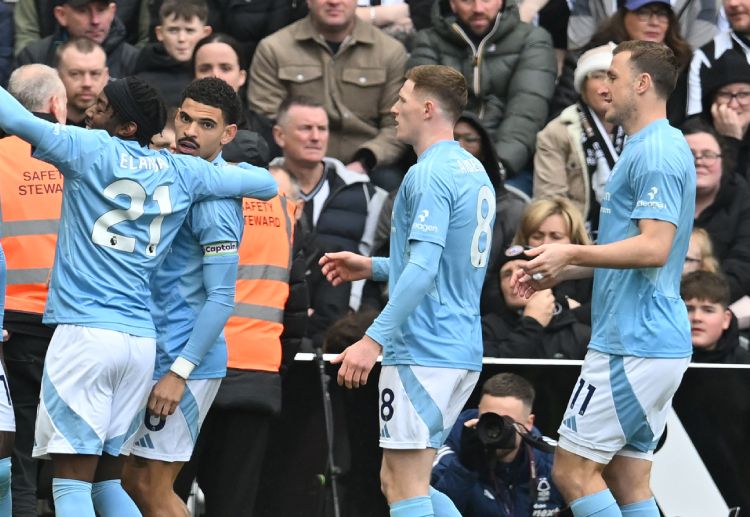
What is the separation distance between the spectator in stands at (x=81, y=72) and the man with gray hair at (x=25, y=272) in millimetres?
2011

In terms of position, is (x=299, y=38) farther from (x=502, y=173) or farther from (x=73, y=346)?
(x=73, y=346)

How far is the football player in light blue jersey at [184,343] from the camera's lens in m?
7.05

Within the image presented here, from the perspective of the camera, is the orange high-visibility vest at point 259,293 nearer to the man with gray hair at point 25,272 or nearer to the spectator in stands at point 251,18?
the man with gray hair at point 25,272

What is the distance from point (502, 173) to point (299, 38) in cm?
204

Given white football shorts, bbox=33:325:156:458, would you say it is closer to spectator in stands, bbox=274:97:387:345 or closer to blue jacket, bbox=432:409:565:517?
blue jacket, bbox=432:409:565:517

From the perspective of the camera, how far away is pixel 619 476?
7.45 meters

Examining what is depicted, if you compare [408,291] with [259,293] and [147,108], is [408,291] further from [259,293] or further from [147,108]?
[259,293]

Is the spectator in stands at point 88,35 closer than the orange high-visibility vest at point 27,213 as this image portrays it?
No

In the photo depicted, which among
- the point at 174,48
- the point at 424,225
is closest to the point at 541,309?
the point at 424,225

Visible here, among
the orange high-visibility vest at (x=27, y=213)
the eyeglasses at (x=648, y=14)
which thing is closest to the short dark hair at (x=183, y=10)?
the eyeglasses at (x=648, y=14)

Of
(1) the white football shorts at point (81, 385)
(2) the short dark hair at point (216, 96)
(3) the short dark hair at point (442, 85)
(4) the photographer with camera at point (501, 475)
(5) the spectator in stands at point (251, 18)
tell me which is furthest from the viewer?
(5) the spectator in stands at point (251, 18)

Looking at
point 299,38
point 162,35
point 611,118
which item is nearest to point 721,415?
point 611,118

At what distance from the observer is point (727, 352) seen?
952 cm

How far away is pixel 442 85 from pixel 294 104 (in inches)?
137
